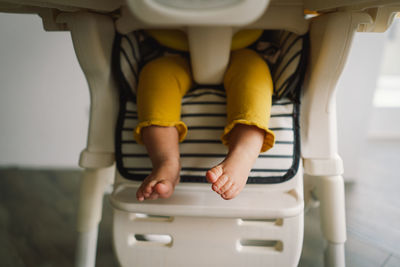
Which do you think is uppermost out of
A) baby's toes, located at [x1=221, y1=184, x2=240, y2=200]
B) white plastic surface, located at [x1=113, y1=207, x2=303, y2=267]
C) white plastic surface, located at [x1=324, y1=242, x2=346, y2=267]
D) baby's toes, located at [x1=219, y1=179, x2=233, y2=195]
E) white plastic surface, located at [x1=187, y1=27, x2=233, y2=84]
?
white plastic surface, located at [x1=187, y1=27, x2=233, y2=84]

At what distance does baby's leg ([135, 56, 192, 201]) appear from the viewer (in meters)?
0.47

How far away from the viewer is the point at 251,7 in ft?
1.03

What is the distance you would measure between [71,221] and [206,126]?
0.60 meters

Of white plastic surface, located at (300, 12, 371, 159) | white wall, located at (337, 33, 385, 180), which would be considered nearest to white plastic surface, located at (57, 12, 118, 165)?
white plastic surface, located at (300, 12, 371, 159)

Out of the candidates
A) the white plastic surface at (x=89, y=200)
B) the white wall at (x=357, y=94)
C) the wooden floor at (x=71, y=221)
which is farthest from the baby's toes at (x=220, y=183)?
the white wall at (x=357, y=94)

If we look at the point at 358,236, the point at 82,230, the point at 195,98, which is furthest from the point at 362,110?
the point at 82,230

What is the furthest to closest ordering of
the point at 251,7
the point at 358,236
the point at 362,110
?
the point at 362,110, the point at 358,236, the point at 251,7

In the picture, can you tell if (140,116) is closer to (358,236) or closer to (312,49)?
(312,49)

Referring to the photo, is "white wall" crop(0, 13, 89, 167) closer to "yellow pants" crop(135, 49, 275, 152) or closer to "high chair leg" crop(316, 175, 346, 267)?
"yellow pants" crop(135, 49, 275, 152)

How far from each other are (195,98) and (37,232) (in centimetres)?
63

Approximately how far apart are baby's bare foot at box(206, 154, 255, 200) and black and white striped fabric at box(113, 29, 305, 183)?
3.0 inches

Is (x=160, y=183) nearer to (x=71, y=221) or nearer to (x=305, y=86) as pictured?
(x=305, y=86)

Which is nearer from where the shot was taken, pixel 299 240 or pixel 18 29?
pixel 299 240

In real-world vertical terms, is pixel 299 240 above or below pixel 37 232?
above
